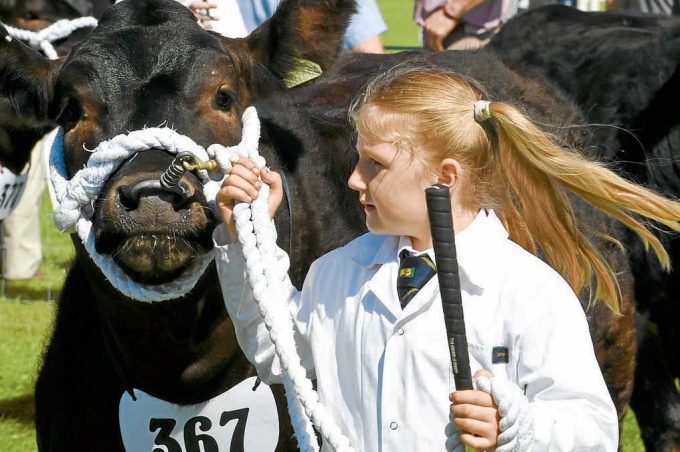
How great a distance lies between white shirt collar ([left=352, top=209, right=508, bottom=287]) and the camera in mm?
2643

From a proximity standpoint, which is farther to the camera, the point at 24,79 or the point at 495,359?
the point at 24,79

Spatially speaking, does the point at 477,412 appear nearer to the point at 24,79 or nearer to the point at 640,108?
the point at 24,79

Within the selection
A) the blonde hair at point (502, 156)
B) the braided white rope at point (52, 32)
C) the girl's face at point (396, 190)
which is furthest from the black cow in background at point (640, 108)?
the girl's face at point (396, 190)

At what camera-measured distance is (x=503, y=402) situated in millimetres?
2340

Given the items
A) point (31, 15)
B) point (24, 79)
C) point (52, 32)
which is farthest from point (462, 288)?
point (31, 15)

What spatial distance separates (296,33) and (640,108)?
6.82 ft

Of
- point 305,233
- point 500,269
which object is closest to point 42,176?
point 305,233

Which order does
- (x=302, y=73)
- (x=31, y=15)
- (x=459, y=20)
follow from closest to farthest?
(x=302, y=73)
(x=459, y=20)
(x=31, y=15)

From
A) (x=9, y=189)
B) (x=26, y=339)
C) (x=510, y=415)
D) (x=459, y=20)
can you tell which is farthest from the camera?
(x=26, y=339)

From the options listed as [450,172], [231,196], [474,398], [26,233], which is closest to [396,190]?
[450,172]

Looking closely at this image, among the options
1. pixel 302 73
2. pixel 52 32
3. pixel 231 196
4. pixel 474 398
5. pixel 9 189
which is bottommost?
pixel 9 189

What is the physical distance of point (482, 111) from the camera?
2.73 m

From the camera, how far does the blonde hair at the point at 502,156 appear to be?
272 centimetres

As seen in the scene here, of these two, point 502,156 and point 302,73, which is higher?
point 502,156
